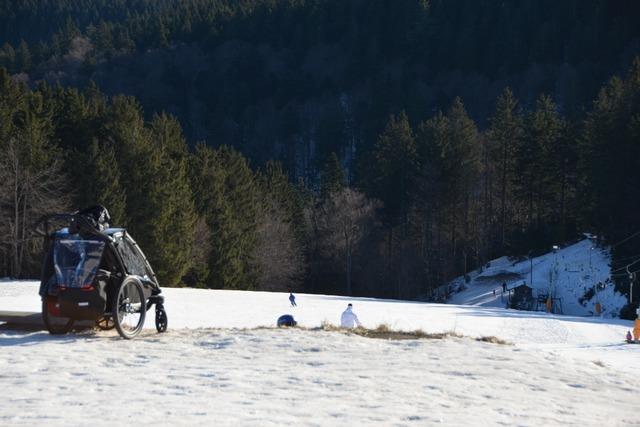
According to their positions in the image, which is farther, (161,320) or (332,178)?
(332,178)

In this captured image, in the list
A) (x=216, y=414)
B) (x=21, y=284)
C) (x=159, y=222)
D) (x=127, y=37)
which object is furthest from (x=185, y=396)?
(x=127, y=37)

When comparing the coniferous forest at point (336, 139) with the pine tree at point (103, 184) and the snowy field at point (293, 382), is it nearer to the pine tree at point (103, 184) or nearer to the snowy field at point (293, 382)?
the pine tree at point (103, 184)

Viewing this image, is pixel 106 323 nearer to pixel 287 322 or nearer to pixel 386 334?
pixel 287 322

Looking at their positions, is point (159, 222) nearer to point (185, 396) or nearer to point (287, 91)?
point (185, 396)

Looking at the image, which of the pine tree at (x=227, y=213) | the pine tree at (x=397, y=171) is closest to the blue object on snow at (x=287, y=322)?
the pine tree at (x=227, y=213)

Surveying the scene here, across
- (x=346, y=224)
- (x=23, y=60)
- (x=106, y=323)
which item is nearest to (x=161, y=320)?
(x=106, y=323)

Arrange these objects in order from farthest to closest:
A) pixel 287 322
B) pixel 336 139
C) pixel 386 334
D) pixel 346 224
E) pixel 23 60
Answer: pixel 23 60 → pixel 336 139 → pixel 346 224 → pixel 287 322 → pixel 386 334

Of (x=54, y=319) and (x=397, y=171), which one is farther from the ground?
(x=397, y=171)

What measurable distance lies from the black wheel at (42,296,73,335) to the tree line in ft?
108

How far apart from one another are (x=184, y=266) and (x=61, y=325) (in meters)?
42.3

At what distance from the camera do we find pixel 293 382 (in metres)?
9.48

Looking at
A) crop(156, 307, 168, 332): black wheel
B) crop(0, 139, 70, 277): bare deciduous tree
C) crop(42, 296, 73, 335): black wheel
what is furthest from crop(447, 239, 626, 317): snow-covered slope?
crop(42, 296, 73, 335): black wheel

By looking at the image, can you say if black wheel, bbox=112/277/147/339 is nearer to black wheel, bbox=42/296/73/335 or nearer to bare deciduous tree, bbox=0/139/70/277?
black wheel, bbox=42/296/73/335

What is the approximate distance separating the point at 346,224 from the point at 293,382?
68.8 m
